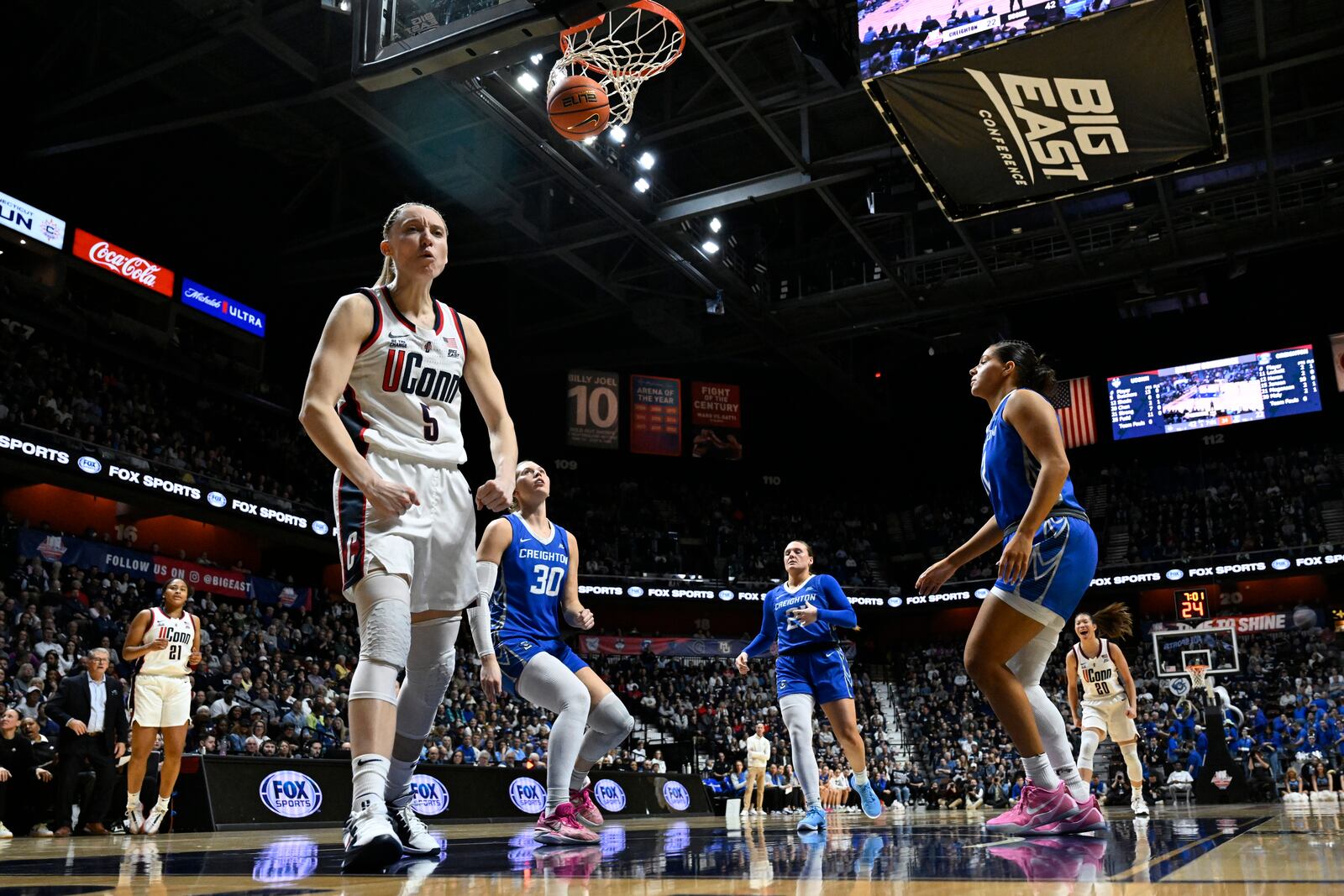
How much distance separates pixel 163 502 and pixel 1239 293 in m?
28.7

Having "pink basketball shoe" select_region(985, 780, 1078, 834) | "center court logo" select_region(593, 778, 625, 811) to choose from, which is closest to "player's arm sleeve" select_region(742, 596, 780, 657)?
"pink basketball shoe" select_region(985, 780, 1078, 834)

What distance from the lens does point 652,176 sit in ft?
65.3

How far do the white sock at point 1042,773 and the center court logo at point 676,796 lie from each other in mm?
9451

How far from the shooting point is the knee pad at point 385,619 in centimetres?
317

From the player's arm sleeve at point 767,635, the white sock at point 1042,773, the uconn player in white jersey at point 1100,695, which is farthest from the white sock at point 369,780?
the uconn player in white jersey at point 1100,695

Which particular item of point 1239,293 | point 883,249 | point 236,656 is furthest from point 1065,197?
point 1239,293

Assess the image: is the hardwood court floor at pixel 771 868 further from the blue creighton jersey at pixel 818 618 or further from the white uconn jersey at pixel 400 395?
the blue creighton jersey at pixel 818 618

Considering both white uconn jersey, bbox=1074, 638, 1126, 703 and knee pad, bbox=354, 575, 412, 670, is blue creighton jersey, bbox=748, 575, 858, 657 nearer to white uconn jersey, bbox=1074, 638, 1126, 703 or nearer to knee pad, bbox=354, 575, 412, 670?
white uconn jersey, bbox=1074, 638, 1126, 703

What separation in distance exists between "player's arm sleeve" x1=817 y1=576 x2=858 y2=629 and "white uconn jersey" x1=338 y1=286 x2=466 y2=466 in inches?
157

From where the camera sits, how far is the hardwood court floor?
232 centimetres

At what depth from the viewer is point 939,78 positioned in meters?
10.3

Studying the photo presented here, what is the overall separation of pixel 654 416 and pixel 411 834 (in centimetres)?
2727

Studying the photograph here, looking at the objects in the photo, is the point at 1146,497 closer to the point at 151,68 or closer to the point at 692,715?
the point at 692,715

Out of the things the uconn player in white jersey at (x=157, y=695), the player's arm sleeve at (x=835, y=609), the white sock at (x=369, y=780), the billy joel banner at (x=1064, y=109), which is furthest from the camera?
the billy joel banner at (x=1064, y=109)
